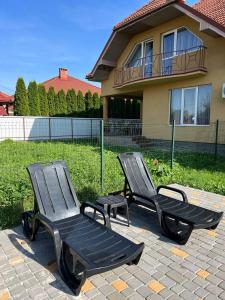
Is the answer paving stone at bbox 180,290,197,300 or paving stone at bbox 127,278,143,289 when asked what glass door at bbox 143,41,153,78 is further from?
paving stone at bbox 180,290,197,300

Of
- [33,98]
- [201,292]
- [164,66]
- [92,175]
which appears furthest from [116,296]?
[33,98]

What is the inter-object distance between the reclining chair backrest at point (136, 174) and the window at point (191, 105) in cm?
770

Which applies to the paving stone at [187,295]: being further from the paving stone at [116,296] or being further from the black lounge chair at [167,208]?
the black lounge chair at [167,208]

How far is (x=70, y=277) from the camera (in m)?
2.71

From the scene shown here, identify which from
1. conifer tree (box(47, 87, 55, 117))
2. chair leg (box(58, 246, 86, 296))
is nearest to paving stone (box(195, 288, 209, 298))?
chair leg (box(58, 246, 86, 296))

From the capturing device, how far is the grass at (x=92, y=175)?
4.91 m

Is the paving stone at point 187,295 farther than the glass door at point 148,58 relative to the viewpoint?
No

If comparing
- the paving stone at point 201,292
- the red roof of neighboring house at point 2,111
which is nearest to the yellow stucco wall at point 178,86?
the paving stone at point 201,292

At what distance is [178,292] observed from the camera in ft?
8.55

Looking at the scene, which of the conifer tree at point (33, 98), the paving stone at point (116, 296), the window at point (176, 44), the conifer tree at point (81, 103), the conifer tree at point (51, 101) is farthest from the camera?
the conifer tree at point (81, 103)

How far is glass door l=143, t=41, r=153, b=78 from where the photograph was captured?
14046mm

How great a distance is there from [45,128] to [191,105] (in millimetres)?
10528

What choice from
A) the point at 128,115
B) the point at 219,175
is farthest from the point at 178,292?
the point at 128,115

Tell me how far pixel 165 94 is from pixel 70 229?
11.4m
